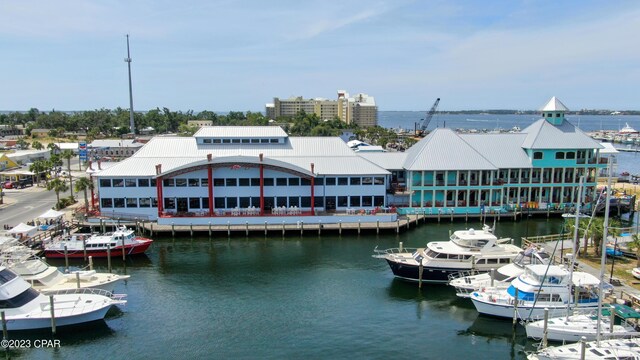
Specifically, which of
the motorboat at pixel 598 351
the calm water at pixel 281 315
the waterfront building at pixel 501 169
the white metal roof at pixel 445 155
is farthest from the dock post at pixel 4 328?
the white metal roof at pixel 445 155

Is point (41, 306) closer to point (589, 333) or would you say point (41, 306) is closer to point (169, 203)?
point (169, 203)

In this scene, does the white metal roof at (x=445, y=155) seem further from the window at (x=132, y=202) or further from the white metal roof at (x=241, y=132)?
the window at (x=132, y=202)

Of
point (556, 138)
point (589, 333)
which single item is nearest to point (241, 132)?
point (556, 138)

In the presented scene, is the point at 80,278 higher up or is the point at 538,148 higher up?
the point at 538,148

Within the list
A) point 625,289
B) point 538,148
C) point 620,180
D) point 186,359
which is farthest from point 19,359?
point 620,180

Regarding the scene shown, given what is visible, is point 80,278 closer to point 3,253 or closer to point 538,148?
point 3,253

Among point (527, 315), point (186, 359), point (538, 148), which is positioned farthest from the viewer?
point (538, 148)

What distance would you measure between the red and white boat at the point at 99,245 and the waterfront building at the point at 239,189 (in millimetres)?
8857

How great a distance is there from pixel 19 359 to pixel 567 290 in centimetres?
3903

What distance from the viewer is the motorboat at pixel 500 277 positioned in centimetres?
4027

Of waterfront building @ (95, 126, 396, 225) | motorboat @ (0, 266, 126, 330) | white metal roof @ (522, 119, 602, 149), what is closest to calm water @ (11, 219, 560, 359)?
motorboat @ (0, 266, 126, 330)

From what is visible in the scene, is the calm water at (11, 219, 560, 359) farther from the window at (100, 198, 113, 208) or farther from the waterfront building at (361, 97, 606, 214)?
the waterfront building at (361, 97, 606, 214)

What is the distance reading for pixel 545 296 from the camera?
121 ft

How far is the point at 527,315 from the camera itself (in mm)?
36594
